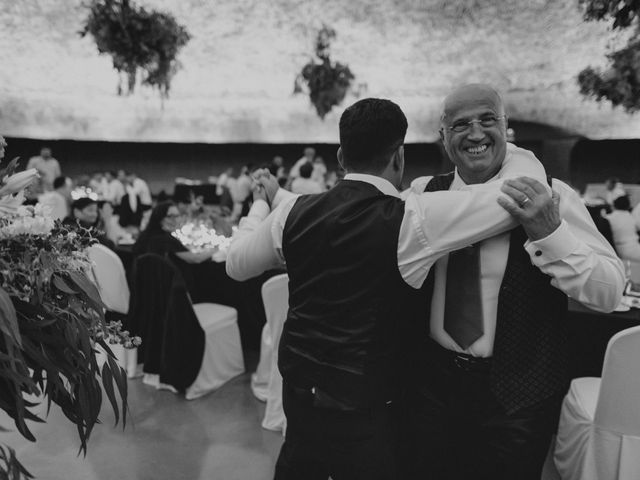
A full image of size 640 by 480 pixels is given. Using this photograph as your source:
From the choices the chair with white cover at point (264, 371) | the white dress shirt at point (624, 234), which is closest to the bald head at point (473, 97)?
the chair with white cover at point (264, 371)

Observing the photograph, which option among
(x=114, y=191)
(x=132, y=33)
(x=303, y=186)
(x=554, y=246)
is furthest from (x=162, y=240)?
(x=114, y=191)

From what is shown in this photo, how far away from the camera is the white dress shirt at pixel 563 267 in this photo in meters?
1.18

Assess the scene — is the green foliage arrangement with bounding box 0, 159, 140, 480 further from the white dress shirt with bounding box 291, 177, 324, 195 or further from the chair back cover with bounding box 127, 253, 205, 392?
the white dress shirt with bounding box 291, 177, 324, 195

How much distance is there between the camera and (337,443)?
139 cm

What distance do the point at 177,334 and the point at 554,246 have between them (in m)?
2.77

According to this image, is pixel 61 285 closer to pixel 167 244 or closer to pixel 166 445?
pixel 166 445

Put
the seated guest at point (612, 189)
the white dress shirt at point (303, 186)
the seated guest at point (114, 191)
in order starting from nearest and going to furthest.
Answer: the white dress shirt at point (303, 186)
the seated guest at point (612, 189)
the seated guest at point (114, 191)

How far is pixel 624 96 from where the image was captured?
5.79 meters

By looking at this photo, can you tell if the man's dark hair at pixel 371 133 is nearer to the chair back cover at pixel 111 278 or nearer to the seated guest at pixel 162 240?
the seated guest at pixel 162 240

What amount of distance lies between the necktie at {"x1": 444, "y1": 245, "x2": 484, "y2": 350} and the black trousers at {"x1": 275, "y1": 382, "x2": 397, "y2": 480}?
0.92 ft

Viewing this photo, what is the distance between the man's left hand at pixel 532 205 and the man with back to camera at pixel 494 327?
0.18 ft

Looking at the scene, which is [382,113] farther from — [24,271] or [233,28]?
[233,28]

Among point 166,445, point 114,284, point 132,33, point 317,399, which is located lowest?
point 166,445

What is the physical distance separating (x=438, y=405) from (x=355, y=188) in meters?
0.60
